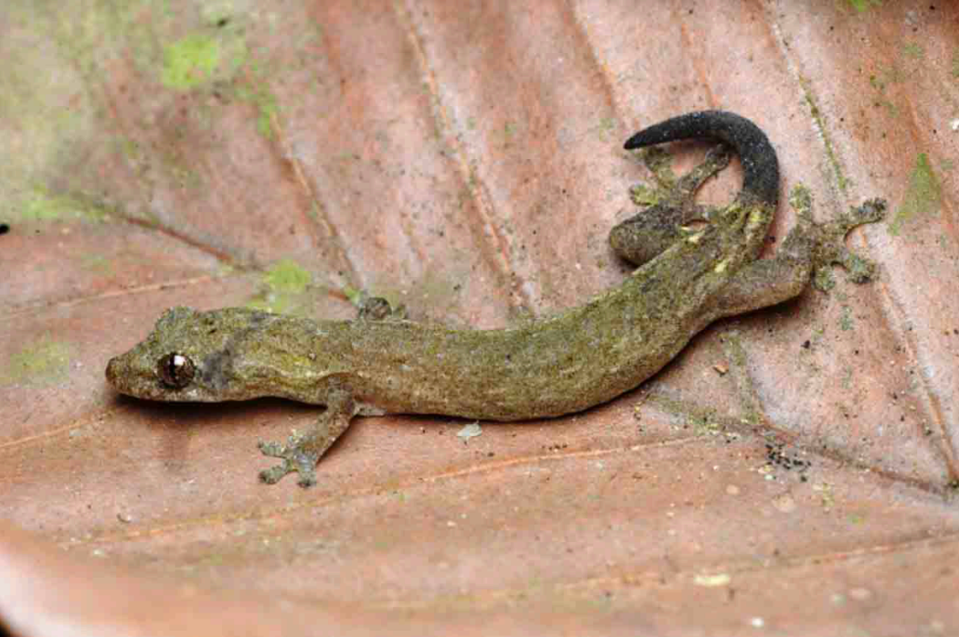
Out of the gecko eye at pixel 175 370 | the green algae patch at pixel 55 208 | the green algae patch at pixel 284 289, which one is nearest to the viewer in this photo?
the gecko eye at pixel 175 370

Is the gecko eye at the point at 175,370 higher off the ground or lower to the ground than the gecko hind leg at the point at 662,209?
higher

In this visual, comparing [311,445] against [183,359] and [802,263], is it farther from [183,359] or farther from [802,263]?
[802,263]

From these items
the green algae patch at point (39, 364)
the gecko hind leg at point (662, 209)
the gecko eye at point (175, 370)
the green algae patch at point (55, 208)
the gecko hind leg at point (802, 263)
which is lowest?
the gecko hind leg at point (802, 263)

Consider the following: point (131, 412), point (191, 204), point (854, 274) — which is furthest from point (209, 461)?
point (854, 274)

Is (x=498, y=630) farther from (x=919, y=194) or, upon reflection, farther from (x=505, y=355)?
(x=919, y=194)

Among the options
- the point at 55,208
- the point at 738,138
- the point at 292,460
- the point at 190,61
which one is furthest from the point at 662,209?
the point at 55,208

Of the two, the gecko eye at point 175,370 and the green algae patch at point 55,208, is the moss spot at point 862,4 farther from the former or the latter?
the green algae patch at point 55,208

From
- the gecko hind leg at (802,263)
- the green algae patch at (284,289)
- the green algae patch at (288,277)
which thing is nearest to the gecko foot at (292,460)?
the green algae patch at (284,289)

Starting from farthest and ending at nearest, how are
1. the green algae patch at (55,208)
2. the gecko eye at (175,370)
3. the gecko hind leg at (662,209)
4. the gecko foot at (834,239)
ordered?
the green algae patch at (55,208) → the gecko hind leg at (662,209) → the gecko eye at (175,370) → the gecko foot at (834,239)

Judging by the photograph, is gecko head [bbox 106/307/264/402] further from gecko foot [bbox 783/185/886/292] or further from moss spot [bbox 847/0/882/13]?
moss spot [bbox 847/0/882/13]
